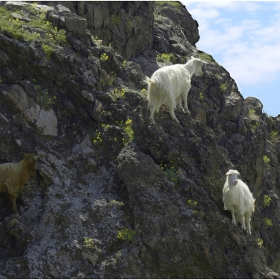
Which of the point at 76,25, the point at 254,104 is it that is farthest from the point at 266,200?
the point at 76,25

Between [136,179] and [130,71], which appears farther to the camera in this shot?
[130,71]

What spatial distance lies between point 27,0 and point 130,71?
583cm

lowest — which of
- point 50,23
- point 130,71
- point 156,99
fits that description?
point 156,99

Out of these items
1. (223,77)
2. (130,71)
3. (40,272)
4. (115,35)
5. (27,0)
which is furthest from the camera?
(223,77)

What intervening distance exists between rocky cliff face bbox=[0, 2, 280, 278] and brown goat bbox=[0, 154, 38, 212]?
0.53 meters

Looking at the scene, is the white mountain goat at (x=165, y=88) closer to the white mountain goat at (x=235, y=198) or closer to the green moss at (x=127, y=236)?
the white mountain goat at (x=235, y=198)

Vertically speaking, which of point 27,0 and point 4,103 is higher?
point 27,0

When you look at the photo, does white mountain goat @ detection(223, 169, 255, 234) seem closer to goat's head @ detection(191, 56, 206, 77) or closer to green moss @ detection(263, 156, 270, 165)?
goat's head @ detection(191, 56, 206, 77)

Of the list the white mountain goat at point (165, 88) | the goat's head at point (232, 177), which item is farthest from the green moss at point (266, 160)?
the goat's head at point (232, 177)

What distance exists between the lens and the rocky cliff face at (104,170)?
1508 centimetres

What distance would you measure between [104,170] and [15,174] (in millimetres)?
2981

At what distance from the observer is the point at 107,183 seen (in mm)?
16938

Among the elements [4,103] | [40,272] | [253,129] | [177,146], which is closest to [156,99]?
[177,146]

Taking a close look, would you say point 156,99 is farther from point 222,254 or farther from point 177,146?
point 222,254
